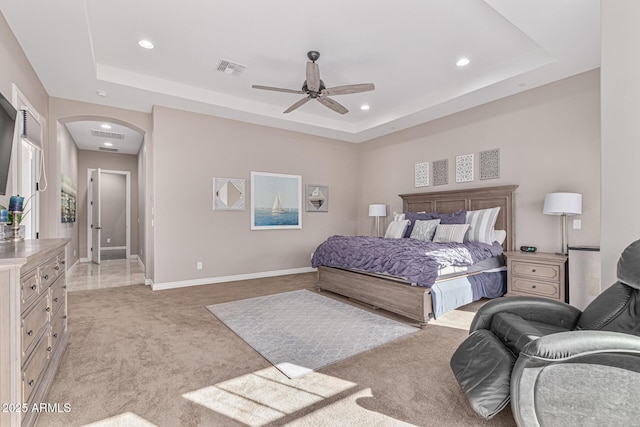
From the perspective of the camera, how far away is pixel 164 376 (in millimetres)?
2254

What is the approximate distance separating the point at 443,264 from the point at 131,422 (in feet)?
9.77

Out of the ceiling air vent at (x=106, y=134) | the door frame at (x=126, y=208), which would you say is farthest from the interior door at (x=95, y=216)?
the ceiling air vent at (x=106, y=134)

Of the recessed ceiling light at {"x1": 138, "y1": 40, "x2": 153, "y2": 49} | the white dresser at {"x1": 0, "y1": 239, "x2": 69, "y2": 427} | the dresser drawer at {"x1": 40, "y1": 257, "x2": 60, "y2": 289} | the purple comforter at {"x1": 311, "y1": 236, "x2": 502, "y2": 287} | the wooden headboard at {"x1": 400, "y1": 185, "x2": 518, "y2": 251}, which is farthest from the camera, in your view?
the wooden headboard at {"x1": 400, "y1": 185, "x2": 518, "y2": 251}

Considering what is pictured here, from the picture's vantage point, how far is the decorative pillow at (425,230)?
190 inches

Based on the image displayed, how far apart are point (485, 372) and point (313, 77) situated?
321 centimetres

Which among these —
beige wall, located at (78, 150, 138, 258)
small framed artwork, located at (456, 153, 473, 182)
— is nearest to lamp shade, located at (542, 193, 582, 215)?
small framed artwork, located at (456, 153, 473, 182)

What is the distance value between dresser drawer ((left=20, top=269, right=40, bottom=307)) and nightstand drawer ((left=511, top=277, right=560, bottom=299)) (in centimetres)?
473

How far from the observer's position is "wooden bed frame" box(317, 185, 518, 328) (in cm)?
332

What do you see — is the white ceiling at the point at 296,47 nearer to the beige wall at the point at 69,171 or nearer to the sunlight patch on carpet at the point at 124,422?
the beige wall at the point at 69,171

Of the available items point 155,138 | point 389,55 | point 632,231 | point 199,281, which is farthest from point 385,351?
point 155,138

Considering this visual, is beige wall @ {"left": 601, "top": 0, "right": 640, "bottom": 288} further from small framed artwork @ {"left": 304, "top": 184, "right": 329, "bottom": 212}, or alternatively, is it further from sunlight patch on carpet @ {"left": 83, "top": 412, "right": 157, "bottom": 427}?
small framed artwork @ {"left": 304, "top": 184, "right": 329, "bottom": 212}

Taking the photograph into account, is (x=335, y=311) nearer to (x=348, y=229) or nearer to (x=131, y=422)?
(x=131, y=422)

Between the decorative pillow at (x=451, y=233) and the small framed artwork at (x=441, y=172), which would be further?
the small framed artwork at (x=441, y=172)

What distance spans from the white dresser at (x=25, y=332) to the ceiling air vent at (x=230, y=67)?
288cm
